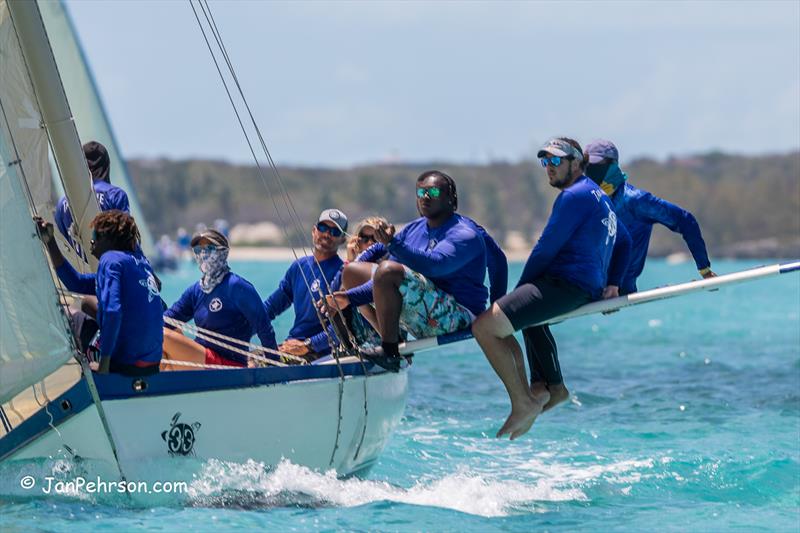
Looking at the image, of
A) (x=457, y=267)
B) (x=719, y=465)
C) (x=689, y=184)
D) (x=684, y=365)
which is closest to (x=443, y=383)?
(x=684, y=365)

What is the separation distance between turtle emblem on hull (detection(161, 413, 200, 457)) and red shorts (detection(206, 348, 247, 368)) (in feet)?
3.17

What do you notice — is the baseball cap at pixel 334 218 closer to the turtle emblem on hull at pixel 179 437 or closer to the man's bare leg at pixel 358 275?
the man's bare leg at pixel 358 275

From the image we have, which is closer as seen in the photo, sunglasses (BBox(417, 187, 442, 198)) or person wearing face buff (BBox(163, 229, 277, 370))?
sunglasses (BBox(417, 187, 442, 198))

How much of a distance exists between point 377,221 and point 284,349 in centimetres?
125

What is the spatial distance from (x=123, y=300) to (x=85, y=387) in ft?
1.81

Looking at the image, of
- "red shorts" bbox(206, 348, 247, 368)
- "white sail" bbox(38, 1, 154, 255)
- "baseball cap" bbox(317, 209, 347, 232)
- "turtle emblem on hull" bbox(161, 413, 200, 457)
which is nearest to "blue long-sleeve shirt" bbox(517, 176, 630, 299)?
"baseball cap" bbox(317, 209, 347, 232)

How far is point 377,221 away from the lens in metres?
9.55

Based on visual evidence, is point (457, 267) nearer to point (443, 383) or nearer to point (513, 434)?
point (513, 434)

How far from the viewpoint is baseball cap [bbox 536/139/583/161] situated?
29.4 ft

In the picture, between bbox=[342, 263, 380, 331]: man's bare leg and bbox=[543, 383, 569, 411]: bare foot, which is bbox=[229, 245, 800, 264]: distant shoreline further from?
bbox=[342, 263, 380, 331]: man's bare leg

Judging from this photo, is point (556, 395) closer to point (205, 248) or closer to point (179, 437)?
point (205, 248)

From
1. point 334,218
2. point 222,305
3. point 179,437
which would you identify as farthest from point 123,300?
point 334,218

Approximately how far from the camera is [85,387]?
25.4 feet

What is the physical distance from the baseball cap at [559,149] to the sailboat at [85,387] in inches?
77.5
